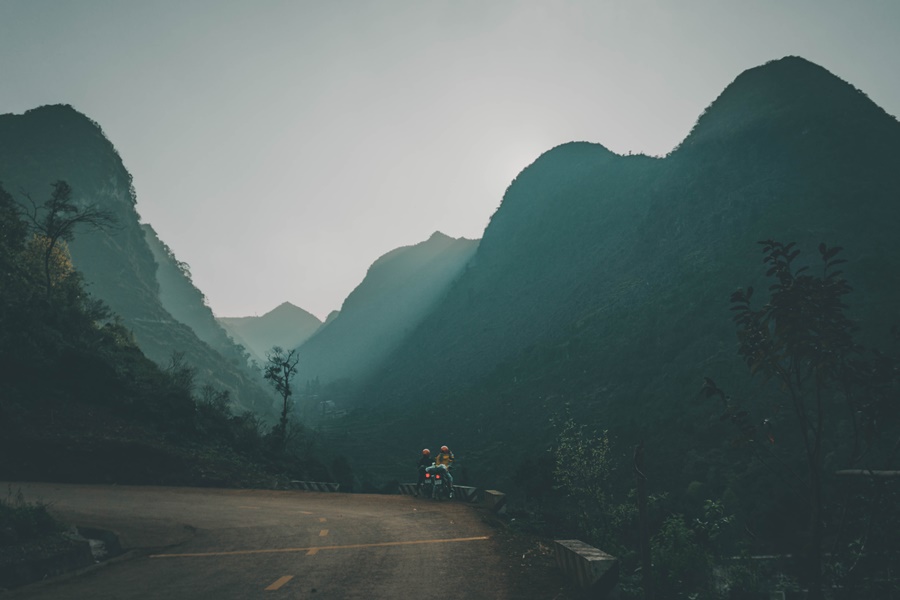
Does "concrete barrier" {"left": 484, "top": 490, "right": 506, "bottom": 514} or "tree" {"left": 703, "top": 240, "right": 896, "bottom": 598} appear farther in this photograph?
"concrete barrier" {"left": 484, "top": 490, "right": 506, "bottom": 514}

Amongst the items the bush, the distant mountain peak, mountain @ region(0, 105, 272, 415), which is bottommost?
the bush

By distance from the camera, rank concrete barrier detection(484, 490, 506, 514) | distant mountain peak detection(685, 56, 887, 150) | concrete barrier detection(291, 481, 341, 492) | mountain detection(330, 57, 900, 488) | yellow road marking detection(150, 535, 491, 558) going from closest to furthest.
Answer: yellow road marking detection(150, 535, 491, 558) < concrete barrier detection(484, 490, 506, 514) < concrete barrier detection(291, 481, 341, 492) < mountain detection(330, 57, 900, 488) < distant mountain peak detection(685, 56, 887, 150)

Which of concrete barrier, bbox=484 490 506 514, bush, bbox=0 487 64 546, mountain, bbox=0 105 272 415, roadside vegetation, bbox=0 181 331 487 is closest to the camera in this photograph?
bush, bbox=0 487 64 546

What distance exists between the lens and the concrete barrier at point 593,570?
6684mm

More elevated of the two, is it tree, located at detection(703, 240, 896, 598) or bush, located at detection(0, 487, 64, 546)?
tree, located at detection(703, 240, 896, 598)

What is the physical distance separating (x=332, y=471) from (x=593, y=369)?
5234cm

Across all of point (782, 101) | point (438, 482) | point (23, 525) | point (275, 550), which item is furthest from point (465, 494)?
point (782, 101)

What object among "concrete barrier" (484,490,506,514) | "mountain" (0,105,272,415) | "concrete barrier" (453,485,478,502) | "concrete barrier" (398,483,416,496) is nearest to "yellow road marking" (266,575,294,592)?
"concrete barrier" (484,490,506,514)

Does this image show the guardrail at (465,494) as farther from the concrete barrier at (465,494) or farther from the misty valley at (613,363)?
the misty valley at (613,363)

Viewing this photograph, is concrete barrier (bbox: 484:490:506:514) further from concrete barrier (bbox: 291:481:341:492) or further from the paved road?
concrete barrier (bbox: 291:481:341:492)

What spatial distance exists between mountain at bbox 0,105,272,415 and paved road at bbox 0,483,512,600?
122760 millimetres

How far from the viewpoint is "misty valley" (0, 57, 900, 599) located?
6.63m

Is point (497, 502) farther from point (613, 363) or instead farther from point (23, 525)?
point (613, 363)

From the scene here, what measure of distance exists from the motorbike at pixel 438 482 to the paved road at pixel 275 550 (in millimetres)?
1971
